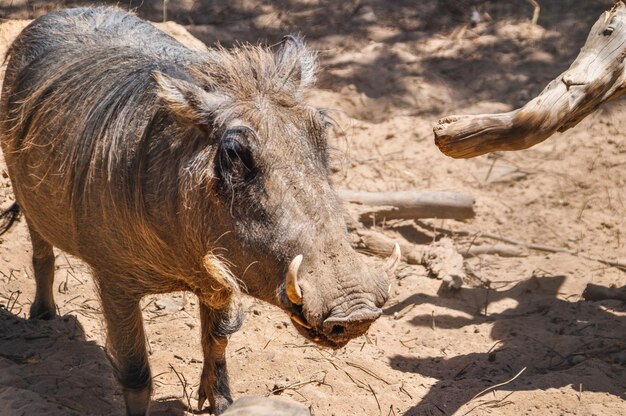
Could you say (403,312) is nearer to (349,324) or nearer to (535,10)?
(349,324)

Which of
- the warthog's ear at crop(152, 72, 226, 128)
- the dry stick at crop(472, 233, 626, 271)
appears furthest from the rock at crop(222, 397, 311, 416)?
the dry stick at crop(472, 233, 626, 271)

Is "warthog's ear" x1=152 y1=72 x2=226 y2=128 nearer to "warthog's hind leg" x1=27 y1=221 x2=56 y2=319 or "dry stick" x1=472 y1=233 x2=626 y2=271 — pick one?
"warthog's hind leg" x1=27 y1=221 x2=56 y2=319

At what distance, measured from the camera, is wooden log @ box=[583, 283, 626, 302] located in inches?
205

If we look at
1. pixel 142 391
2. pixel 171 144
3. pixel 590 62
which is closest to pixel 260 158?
pixel 171 144

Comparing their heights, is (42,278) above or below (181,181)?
below

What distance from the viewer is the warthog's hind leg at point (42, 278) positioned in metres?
5.04

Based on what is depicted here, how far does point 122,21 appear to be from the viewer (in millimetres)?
4828

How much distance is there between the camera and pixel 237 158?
3.20 meters

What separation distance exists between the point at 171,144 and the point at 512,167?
168 inches

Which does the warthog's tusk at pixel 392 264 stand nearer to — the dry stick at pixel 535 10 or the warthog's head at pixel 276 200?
the warthog's head at pixel 276 200

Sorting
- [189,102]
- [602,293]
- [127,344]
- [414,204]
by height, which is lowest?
[602,293]

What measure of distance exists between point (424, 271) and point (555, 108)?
2.14 m

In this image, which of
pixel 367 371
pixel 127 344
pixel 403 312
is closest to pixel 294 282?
pixel 127 344

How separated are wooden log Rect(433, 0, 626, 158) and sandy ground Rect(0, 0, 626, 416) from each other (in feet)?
1.90
